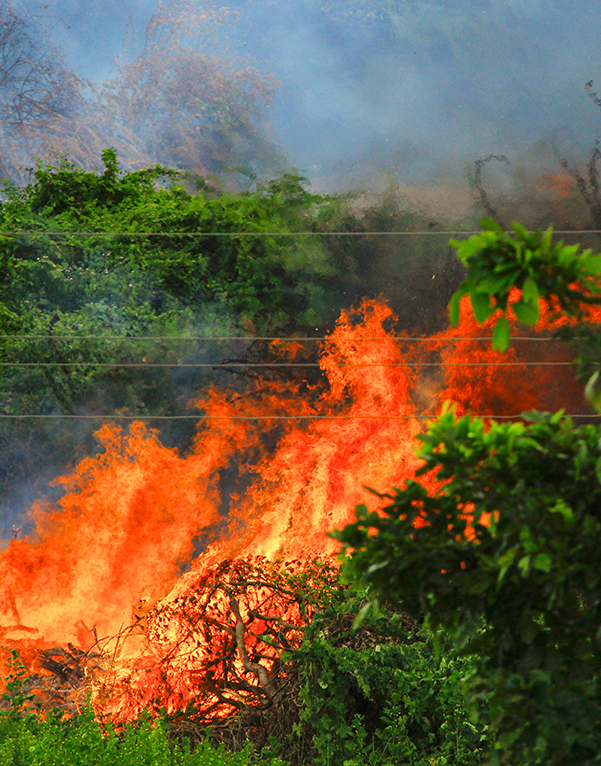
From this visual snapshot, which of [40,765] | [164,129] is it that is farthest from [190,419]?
[40,765]

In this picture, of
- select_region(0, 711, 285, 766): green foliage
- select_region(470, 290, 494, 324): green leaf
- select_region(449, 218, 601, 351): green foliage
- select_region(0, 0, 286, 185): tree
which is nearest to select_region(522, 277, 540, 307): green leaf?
select_region(449, 218, 601, 351): green foliage

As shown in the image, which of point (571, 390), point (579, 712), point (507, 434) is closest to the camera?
point (579, 712)

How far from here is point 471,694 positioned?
2.20 metres

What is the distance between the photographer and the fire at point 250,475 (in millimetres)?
8438

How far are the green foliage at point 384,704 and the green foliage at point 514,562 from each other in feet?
9.93

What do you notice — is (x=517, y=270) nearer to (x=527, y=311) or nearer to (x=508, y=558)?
(x=527, y=311)

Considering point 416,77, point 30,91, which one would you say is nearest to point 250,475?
point 416,77

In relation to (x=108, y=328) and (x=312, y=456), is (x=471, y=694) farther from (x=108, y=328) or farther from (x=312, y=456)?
(x=108, y=328)

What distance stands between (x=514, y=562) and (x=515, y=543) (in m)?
0.09

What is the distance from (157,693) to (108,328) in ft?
14.0

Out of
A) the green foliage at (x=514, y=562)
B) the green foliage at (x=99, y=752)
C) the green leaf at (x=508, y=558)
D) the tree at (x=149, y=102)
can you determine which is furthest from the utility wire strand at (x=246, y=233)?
the green leaf at (x=508, y=558)

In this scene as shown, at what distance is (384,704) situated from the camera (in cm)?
551

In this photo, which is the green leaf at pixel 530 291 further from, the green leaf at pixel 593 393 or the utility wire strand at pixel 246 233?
the utility wire strand at pixel 246 233

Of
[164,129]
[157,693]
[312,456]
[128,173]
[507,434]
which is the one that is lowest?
[157,693]
